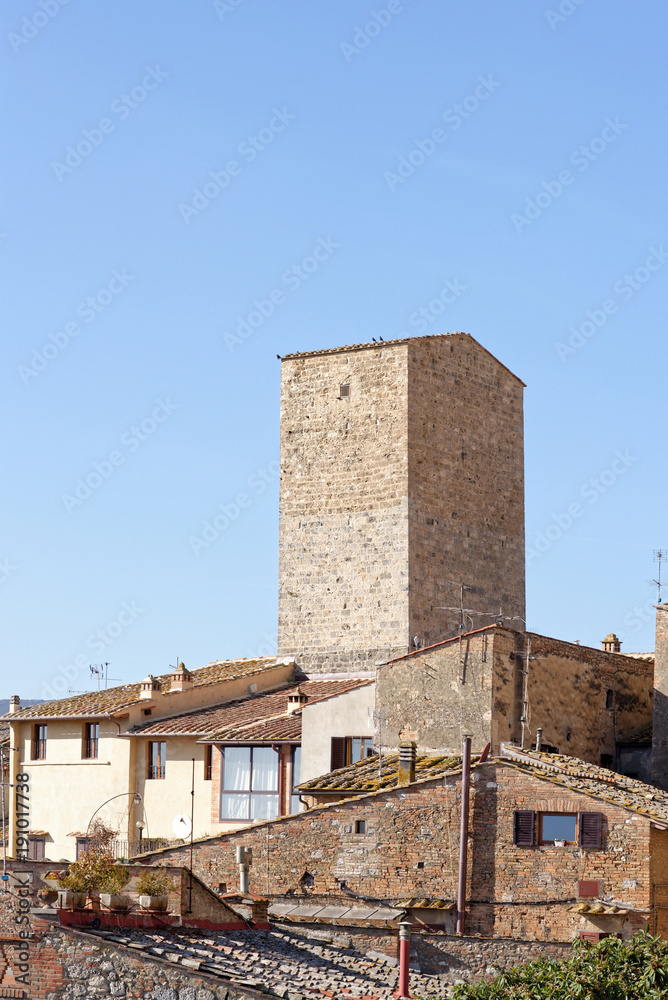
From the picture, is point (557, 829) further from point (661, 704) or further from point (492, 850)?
point (661, 704)

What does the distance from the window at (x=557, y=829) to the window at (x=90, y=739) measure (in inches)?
585

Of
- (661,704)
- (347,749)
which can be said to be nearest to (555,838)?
(661,704)

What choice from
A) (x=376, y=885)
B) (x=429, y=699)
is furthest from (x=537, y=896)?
(x=429, y=699)

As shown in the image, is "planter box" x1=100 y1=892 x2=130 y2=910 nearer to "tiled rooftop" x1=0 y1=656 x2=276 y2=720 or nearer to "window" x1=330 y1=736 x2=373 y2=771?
"window" x1=330 y1=736 x2=373 y2=771

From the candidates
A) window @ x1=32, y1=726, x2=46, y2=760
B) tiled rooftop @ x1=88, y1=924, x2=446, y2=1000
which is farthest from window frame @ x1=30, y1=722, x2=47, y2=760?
tiled rooftop @ x1=88, y1=924, x2=446, y2=1000

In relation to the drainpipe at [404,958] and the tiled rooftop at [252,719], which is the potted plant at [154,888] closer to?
the drainpipe at [404,958]

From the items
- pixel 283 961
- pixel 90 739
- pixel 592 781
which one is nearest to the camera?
pixel 283 961

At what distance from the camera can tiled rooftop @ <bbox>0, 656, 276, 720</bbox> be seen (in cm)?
3956

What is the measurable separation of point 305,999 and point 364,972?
3.01 metres

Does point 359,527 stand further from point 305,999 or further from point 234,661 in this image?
point 305,999

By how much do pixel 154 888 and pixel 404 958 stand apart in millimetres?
4002

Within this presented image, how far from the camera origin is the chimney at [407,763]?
1180 inches

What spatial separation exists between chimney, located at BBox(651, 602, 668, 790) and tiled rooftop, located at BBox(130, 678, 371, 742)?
651 cm

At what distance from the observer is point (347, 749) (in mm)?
33906
